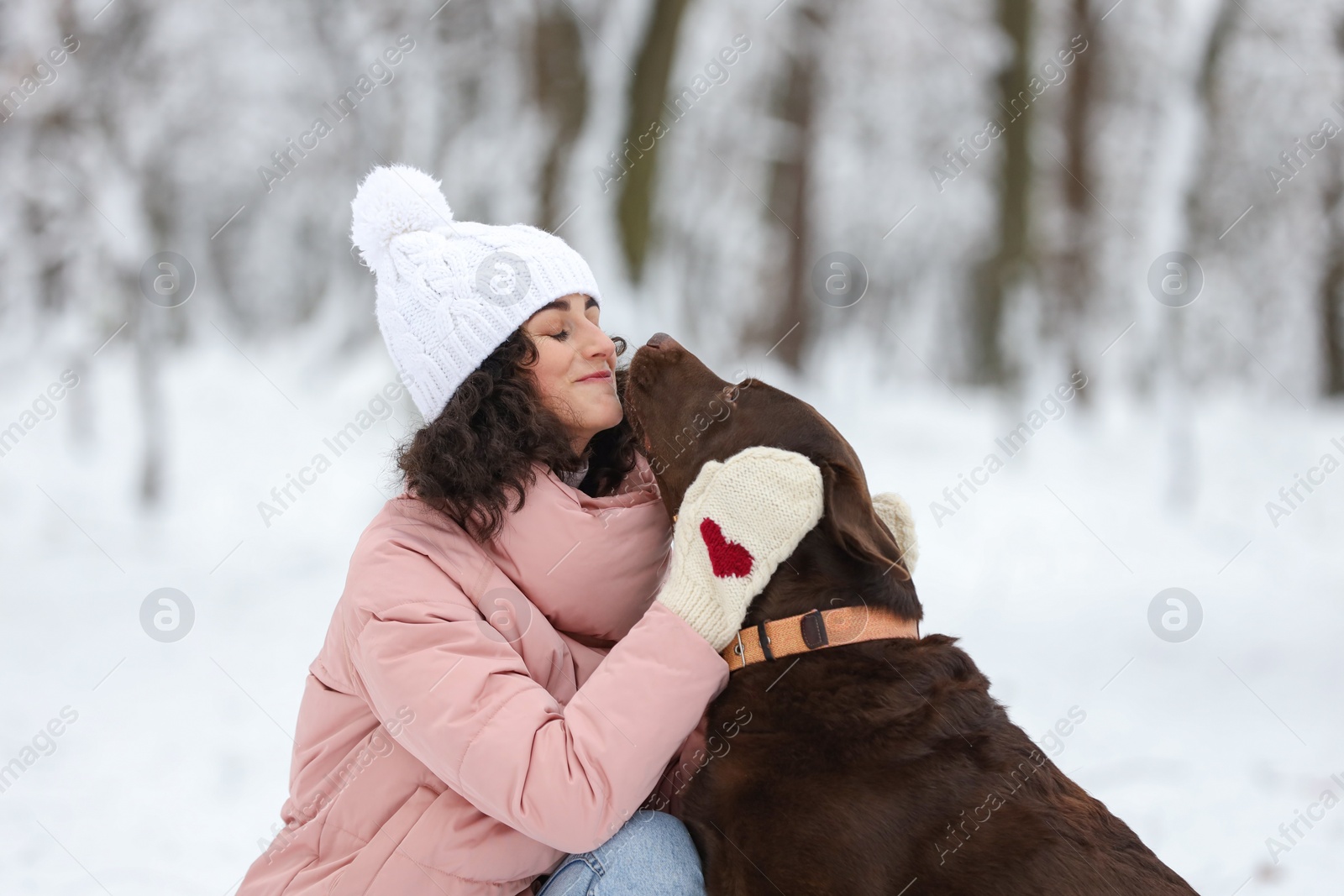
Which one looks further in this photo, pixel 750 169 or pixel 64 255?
pixel 750 169

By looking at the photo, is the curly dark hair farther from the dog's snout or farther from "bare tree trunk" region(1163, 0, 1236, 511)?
"bare tree trunk" region(1163, 0, 1236, 511)

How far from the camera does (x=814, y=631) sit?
1.86m

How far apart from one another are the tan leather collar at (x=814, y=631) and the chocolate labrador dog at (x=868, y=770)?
0.5 inches

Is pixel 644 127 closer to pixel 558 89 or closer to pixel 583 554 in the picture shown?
pixel 558 89

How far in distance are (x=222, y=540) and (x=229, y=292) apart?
3588 mm

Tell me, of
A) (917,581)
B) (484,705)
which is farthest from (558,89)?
(484,705)

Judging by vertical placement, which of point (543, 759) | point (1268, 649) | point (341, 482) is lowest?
point (1268, 649)

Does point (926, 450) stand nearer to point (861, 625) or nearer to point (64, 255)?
point (861, 625)

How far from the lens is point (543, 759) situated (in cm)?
174

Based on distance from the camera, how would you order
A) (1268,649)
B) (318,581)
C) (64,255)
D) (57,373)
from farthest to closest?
(57,373) → (64,255) → (318,581) → (1268,649)

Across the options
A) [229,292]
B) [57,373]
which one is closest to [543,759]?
[57,373]

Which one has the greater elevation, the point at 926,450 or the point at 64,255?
the point at 64,255

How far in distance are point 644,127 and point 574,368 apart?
4.71m

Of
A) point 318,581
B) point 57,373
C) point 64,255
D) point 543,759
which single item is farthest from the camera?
point 57,373
